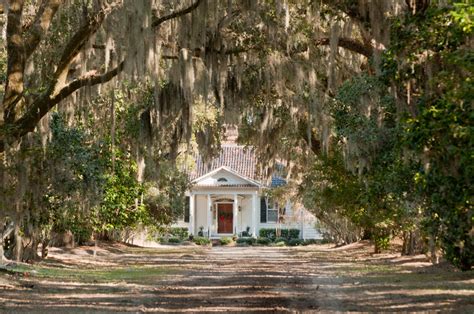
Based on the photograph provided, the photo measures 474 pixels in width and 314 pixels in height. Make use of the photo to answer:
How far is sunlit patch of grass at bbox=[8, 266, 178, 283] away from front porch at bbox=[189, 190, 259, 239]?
105 ft

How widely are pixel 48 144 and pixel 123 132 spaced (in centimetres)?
581

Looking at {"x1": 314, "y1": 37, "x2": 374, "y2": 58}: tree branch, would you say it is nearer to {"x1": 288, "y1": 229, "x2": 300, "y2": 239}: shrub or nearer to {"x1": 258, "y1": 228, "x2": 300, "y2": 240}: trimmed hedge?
{"x1": 258, "y1": 228, "x2": 300, "y2": 240}: trimmed hedge

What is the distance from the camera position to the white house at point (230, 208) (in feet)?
187

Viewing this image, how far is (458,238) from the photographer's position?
12.2 metres

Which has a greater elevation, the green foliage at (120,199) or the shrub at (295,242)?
the green foliage at (120,199)

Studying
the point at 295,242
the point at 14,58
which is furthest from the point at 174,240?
the point at 14,58

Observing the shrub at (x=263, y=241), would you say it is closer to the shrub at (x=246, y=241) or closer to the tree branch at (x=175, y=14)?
the shrub at (x=246, y=241)

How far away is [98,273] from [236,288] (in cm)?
667

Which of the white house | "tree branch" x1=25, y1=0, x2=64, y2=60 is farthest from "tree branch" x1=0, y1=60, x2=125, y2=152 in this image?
the white house

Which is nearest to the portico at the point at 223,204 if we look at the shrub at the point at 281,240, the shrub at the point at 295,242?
the shrub at the point at 281,240

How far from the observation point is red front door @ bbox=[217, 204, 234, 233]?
2291 inches

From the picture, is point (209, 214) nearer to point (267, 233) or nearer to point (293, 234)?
point (267, 233)

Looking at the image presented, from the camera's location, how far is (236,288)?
1700 cm

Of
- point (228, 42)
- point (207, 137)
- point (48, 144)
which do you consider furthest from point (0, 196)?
point (207, 137)
